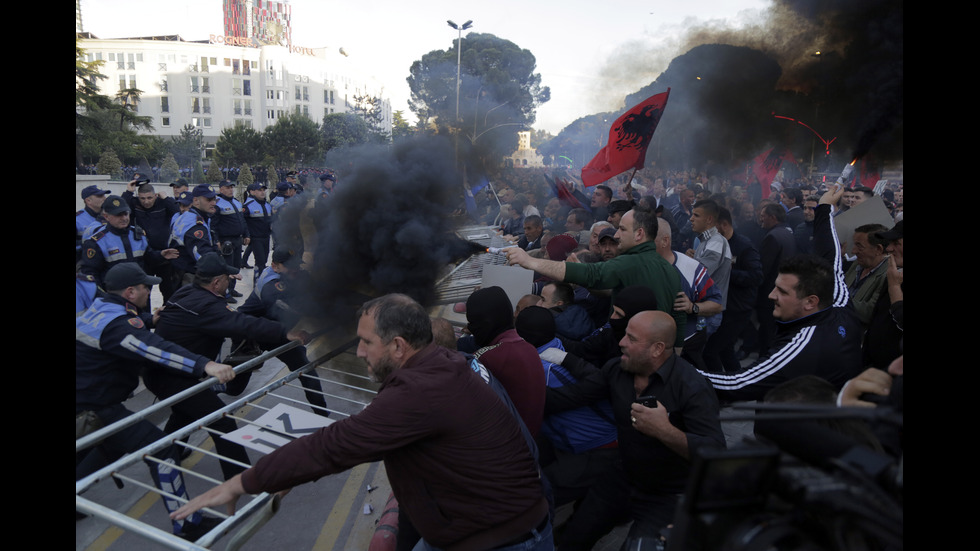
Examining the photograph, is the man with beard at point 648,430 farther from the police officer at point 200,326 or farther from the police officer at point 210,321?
the police officer at point 200,326

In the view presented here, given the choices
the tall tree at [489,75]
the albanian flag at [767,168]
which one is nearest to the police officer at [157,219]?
the tall tree at [489,75]

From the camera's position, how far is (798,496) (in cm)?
100

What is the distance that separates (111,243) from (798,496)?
778 centimetres

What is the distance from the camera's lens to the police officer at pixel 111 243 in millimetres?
6539

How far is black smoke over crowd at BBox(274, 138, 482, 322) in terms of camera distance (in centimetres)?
374

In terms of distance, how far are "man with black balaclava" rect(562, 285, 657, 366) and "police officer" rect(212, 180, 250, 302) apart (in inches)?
332

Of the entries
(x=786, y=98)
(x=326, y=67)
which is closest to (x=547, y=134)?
(x=326, y=67)

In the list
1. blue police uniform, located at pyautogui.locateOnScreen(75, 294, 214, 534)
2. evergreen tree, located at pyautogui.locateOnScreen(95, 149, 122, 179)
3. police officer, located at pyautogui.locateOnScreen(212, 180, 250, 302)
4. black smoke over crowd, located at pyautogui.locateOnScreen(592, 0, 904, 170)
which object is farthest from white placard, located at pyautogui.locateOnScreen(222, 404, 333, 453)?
evergreen tree, located at pyautogui.locateOnScreen(95, 149, 122, 179)

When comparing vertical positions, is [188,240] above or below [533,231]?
below

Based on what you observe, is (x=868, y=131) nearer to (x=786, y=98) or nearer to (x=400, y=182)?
(x=786, y=98)

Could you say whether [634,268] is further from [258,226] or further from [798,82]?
[798,82]

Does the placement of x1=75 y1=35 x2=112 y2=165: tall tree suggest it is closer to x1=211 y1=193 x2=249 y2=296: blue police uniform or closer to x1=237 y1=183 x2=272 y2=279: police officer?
x1=237 y1=183 x2=272 y2=279: police officer

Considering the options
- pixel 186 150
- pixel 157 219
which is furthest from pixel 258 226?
pixel 186 150

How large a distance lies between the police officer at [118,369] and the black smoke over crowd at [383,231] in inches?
36.6
